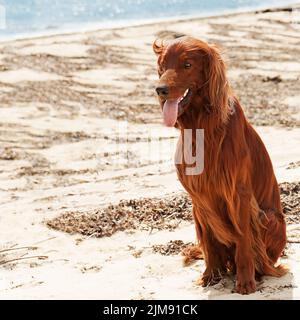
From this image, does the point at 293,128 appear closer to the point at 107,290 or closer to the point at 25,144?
the point at 25,144

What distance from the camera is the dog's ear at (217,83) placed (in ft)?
13.1

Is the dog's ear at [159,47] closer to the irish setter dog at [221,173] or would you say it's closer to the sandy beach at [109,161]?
the irish setter dog at [221,173]

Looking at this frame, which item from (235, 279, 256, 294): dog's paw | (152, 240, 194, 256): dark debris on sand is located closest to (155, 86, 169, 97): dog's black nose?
(235, 279, 256, 294): dog's paw

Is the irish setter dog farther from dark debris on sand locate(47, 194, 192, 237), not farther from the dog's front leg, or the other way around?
dark debris on sand locate(47, 194, 192, 237)

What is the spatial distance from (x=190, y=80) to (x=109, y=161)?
17.8 ft

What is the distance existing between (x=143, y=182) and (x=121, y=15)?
19.3 m

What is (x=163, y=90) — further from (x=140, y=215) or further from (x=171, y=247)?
(x=140, y=215)

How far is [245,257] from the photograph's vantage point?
4336mm

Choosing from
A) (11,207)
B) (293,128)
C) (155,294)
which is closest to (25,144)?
(11,207)

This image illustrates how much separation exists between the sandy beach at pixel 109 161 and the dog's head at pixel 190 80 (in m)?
0.22

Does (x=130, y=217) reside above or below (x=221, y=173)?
below

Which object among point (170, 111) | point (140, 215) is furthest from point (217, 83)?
point (140, 215)

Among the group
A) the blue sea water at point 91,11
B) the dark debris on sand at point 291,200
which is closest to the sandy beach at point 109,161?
the dark debris on sand at point 291,200

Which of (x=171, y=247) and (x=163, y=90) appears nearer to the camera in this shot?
(x=163, y=90)
